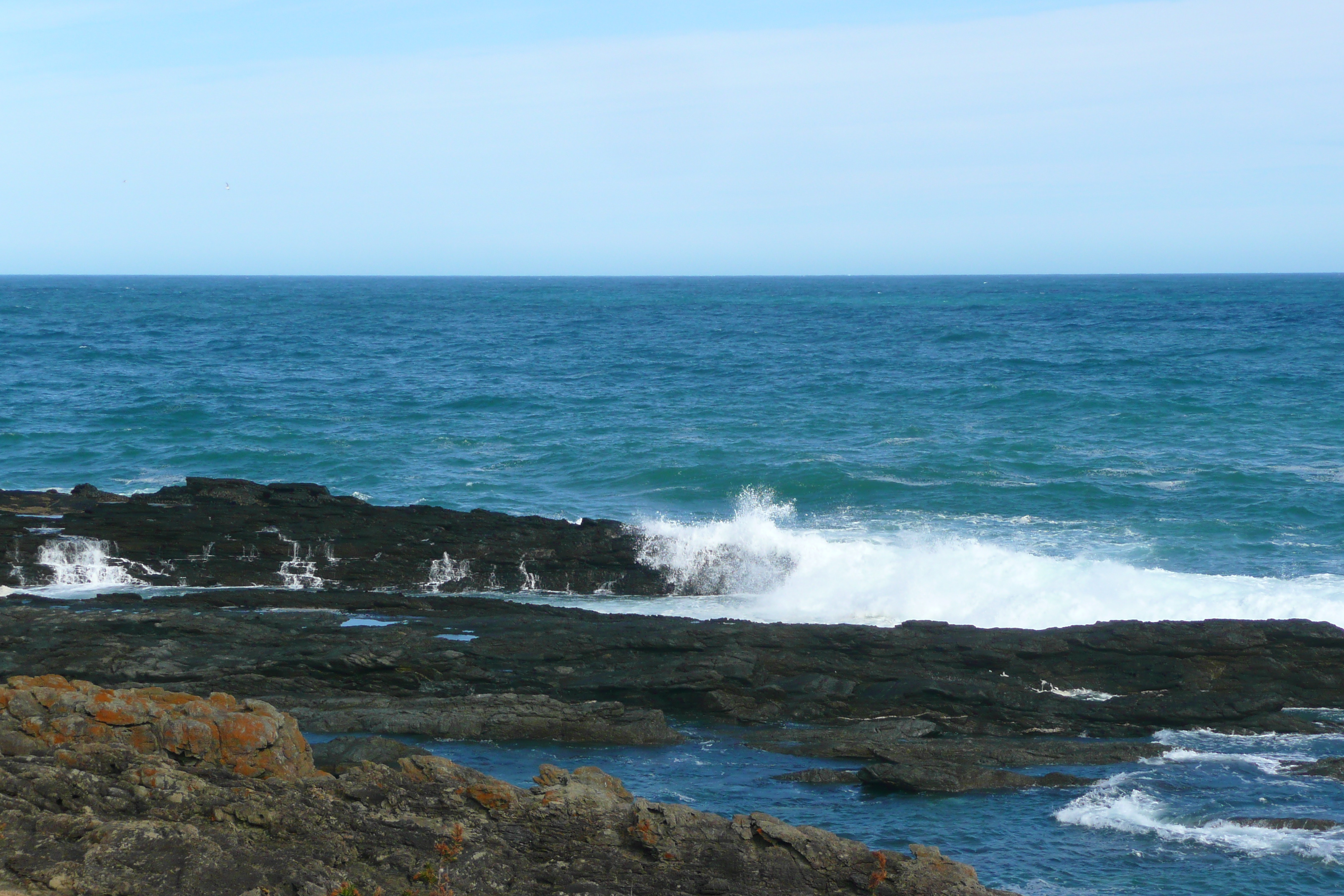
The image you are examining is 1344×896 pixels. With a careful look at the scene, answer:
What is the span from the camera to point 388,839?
28.5ft

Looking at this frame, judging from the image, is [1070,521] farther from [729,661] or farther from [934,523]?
[729,661]

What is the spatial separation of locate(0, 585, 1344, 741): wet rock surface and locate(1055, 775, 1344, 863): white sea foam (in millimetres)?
2227

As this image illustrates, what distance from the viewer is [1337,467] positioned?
3453 cm

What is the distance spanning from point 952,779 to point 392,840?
671 centimetres

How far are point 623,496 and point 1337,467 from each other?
2294 cm

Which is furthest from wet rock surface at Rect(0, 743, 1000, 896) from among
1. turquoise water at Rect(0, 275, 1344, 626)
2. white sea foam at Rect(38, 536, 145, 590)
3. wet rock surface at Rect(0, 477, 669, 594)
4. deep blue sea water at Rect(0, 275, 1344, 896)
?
white sea foam at Rect(38, 536, 145, 590)

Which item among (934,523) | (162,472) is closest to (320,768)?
(934,523)

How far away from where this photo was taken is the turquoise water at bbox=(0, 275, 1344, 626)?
78.5ft

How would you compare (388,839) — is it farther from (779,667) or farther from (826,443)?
(826,443)

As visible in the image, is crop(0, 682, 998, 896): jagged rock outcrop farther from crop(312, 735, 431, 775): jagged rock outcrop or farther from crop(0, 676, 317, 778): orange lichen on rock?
crop(312, 735, 431, 775): jagged rock outcrop

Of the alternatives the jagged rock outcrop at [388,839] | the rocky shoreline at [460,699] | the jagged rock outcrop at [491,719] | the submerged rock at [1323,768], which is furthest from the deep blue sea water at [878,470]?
the jagged rock outcrop at [388,839]

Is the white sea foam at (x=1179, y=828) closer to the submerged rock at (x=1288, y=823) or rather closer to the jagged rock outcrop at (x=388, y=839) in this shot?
the submerged rock at (x=1288, y=823)

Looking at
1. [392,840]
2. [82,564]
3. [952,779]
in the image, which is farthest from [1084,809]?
[82,564]

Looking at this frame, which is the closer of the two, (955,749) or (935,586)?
(955,749)
